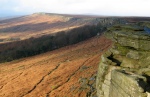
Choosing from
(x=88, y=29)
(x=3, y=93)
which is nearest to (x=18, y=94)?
(x=3, y=93)

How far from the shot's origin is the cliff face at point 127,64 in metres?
12.4

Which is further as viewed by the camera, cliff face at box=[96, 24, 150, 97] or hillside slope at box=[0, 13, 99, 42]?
hillside slope at box=[0, 13, 99, 42]

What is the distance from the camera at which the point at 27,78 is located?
41469 millimetres

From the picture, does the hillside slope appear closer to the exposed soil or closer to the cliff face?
the exposed soil

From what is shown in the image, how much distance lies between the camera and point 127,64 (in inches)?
624

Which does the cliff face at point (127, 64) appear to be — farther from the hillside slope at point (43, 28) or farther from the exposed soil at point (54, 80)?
the hillside slope at point (43, 28)

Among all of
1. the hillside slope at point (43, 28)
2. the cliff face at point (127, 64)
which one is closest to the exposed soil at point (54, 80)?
the cliff face at point (127, 64)

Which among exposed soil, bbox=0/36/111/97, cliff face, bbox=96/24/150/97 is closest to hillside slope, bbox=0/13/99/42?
exposed soil, bbox=0/36/111/97

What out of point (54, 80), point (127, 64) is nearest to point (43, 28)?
point (54, 80)

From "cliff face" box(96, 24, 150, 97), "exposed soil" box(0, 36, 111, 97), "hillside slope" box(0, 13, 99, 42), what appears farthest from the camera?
"hillside slope" box(0, 13, 99, 42)

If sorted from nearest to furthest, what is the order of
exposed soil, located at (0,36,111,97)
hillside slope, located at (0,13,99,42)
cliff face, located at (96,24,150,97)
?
cliff face, located at (96,24,150,97), exposed soil, located at (0,36,111,97), hillside slope, located at (0,13,99,42)

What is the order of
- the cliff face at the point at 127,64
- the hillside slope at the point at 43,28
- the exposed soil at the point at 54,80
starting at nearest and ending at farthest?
the cliff face at the point at 127,64 → the exposed soil at the point at 54,80 → the hillside slope at the point at 43,28

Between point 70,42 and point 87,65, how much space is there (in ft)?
117

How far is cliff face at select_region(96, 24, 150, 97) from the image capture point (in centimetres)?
1245
